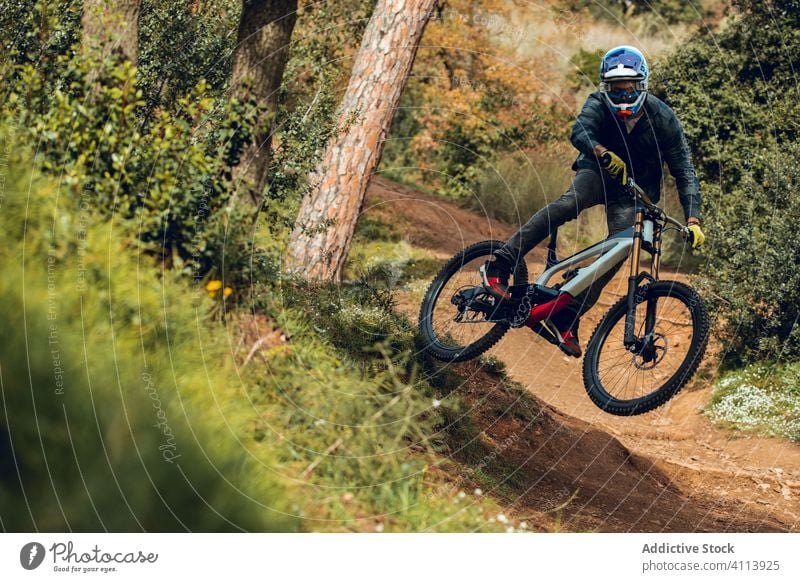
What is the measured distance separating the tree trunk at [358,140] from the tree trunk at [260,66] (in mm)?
1584

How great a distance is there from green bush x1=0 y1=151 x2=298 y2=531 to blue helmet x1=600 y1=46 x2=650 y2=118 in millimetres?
3111

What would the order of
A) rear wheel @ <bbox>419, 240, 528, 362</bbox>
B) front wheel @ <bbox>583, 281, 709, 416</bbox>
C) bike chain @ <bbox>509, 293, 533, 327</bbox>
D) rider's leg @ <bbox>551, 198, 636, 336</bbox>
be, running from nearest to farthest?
1. front wheel @ <bbox>583, 281, 709, 416</bbox>
2. rider's leg @ <bbox>551, 198, 636, 336</bbox>
3. bike chain @ <bbox>509, 293, 533, 327</bbox>
4. rear wheel @ <bbox>419, 240, 528, 362</bbox>

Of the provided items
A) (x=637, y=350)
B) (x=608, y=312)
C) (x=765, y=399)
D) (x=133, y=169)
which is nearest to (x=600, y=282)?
(x=608, y=312)

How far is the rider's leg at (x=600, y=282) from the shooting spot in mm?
7195

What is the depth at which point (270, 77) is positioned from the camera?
288 inches

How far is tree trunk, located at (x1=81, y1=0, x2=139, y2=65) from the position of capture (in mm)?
7086

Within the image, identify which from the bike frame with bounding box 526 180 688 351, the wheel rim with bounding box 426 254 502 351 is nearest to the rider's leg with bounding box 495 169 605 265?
the bike frame with bounding box 526 180 688 351

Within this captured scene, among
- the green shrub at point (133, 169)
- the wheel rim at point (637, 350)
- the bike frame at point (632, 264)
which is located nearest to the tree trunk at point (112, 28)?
the green shrub at point (133, 169)

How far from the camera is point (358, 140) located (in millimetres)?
9273

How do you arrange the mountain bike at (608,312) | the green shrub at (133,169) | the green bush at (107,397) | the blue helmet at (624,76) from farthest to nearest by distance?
the mountain bike at (608,312) → the blue helmet at (624,76) → the green shrub at (133,169) → the green bush at (107,397)

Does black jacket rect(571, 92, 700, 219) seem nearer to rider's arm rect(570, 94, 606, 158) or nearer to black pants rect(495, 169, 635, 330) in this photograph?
rider's arm rect(570, 94, 606, 158)

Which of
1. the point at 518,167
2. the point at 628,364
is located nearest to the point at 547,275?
the point at 628,364

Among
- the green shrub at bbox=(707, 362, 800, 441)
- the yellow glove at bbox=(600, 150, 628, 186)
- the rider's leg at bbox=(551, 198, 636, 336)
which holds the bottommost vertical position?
the green shrub at bbox=(707, 362, 800, 441)

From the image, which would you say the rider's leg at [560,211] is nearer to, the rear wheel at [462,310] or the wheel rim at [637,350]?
the rear wheel at [462,310]
